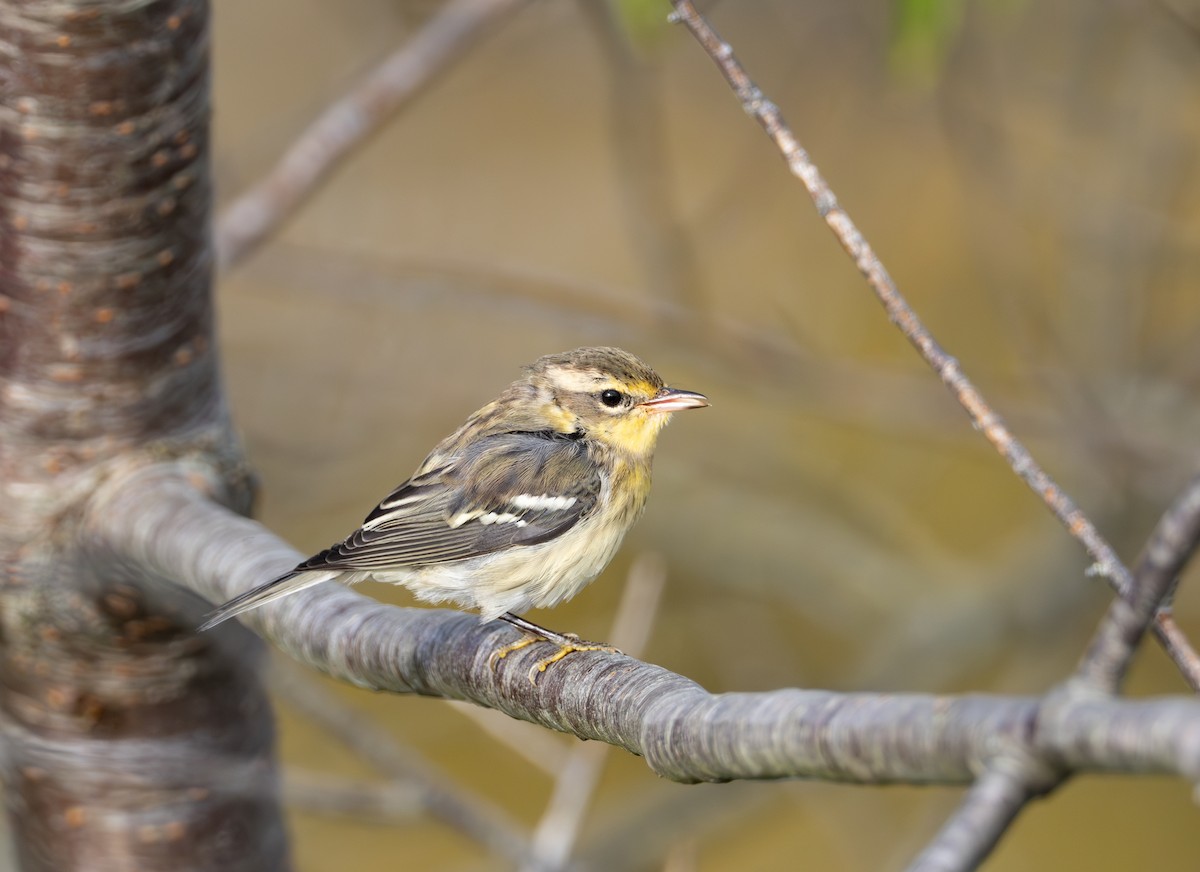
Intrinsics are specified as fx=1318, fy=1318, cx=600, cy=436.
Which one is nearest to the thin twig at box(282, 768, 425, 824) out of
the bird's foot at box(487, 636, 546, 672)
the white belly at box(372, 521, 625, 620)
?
Result: the white belly at box(372, 521, 625, 620)

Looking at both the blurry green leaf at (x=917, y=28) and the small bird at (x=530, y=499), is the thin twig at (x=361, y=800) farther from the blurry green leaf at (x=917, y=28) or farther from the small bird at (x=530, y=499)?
the blurry green leaf at (x=917, y=28)

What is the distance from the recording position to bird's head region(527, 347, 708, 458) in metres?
4.28

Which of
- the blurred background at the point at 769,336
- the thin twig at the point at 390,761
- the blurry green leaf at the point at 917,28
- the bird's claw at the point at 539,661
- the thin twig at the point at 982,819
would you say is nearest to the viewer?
the thin twig at the point at 982,819

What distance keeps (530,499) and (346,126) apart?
1.33 m

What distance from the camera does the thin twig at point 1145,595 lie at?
1177 millimetres

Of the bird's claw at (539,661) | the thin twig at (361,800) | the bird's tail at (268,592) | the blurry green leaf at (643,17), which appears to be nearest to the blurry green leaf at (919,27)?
the blurry green leaf at (643,17)

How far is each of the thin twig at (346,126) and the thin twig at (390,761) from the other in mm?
1384

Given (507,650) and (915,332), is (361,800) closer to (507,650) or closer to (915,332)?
(507,650)

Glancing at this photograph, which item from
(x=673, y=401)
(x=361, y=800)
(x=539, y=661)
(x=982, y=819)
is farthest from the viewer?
(x=673, y=401)

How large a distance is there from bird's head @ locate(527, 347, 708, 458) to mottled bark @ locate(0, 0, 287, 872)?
1112 mm

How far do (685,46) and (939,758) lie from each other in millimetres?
8566

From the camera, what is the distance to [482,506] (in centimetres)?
394

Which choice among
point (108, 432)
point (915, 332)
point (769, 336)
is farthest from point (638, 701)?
point (769, 336)

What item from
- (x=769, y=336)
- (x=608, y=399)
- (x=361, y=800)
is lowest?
(x=361, y=800)
